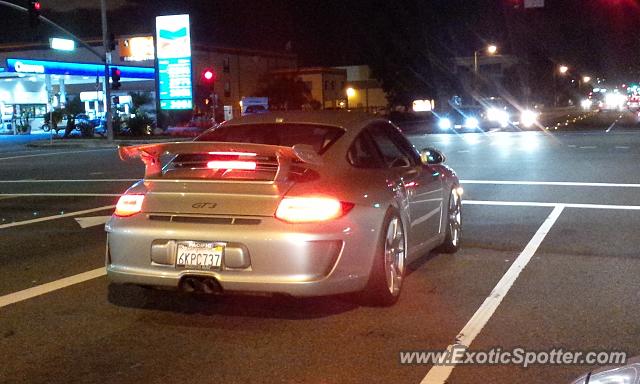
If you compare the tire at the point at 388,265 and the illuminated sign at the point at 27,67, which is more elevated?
the illuminated sign at the point at 27,67

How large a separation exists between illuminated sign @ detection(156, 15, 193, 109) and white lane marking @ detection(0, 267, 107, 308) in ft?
132

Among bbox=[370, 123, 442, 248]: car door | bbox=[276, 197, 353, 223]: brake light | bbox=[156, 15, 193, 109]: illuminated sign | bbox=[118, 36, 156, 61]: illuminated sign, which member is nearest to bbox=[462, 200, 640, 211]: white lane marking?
bbox=[370, 123, 442, 248]: car door

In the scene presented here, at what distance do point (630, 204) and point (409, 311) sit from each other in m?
7.46

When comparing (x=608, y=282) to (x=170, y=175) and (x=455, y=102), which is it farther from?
(x=455, y=102)

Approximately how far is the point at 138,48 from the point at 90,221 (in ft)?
228

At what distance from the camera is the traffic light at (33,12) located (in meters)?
29.6

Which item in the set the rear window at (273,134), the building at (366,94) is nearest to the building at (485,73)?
the building at (366,94)

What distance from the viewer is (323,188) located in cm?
616

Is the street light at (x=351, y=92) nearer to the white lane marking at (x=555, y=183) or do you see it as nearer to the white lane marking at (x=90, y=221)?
the white lane marking at (x=555, y=183)

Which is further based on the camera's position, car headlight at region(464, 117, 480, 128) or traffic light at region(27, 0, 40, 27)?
car headlight at region(464, 117, 480, 128)

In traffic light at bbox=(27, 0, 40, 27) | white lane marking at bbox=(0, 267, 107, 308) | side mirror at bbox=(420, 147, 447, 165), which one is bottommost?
white lane marking at bbox=(0, 267, 107, 308)

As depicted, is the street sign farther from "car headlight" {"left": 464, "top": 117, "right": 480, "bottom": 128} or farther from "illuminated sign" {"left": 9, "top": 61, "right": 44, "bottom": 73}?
"illuminated sign" {"left": 9, "top": 61, "right": 44, "bottom": 73}

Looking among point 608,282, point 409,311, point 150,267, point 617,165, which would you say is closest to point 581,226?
point 608,282

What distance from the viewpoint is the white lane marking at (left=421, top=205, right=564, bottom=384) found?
5.10 m
